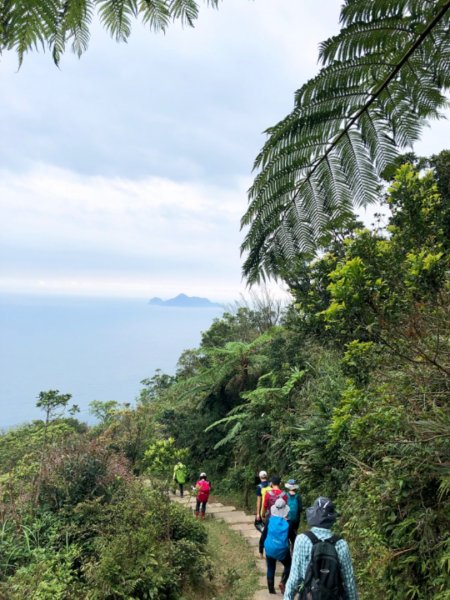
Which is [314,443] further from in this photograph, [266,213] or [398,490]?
[266,213]

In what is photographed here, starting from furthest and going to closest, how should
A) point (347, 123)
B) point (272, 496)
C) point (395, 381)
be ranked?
point (272, 496) < point (395, 381) < point (347, 123)

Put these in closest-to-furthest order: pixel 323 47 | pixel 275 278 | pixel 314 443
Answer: pixel 323 47 → pixel 275 278 → pixel 314 443

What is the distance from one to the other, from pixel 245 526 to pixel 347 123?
26.1 ft

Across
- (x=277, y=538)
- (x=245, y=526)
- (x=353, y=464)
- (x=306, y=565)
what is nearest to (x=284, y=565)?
(x=277, y=538)

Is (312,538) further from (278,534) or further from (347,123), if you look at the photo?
(347,123)

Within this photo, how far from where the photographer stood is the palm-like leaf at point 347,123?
5.20ft

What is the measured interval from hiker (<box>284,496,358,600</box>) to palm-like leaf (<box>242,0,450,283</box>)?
5.77 ft

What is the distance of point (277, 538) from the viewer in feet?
14.5

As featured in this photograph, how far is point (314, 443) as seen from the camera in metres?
6.71

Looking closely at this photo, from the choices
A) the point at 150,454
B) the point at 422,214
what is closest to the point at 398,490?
the point at 422,214

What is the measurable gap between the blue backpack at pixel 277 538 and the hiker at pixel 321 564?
195 cm

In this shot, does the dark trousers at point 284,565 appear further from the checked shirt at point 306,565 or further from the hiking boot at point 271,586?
the checked shirt at point 306,565

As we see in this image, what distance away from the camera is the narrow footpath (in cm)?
490

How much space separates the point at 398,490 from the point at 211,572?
3064mm
